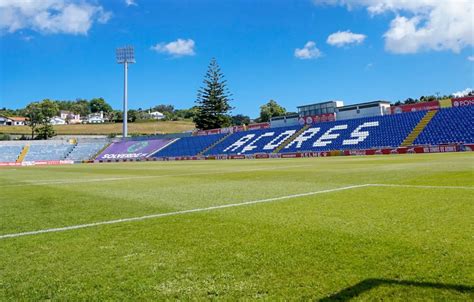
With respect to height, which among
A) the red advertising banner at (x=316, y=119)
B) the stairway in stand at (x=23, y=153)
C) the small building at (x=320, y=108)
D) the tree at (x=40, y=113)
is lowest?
the stairway in stand at (x=23, y=153)

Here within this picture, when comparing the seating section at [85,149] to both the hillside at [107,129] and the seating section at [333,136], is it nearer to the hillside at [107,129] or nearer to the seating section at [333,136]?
the seating section at [333,136]

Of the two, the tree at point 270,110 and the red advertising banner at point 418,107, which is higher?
the tree at point 270,110

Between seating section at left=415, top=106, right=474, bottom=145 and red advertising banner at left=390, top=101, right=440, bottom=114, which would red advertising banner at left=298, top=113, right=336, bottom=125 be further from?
seating section at left=415, top=106, right=474, bottom=145

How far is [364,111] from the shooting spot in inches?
1987

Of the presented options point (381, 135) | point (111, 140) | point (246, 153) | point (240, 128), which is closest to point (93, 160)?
point (111, 140)

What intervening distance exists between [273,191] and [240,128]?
53.4 meters

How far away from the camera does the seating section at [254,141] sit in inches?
2064

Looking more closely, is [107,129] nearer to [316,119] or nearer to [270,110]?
[270,110]

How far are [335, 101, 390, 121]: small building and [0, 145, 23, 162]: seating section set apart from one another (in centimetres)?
6107

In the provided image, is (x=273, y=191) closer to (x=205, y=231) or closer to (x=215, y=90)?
(x=205, y=231)

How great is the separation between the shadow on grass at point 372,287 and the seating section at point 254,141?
47607mm

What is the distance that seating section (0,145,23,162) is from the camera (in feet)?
235

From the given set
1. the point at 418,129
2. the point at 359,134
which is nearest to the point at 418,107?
the point at 418,129

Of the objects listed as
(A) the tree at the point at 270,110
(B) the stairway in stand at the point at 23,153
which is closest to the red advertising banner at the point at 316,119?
(B) the stairway in stand at the point at 23,153
